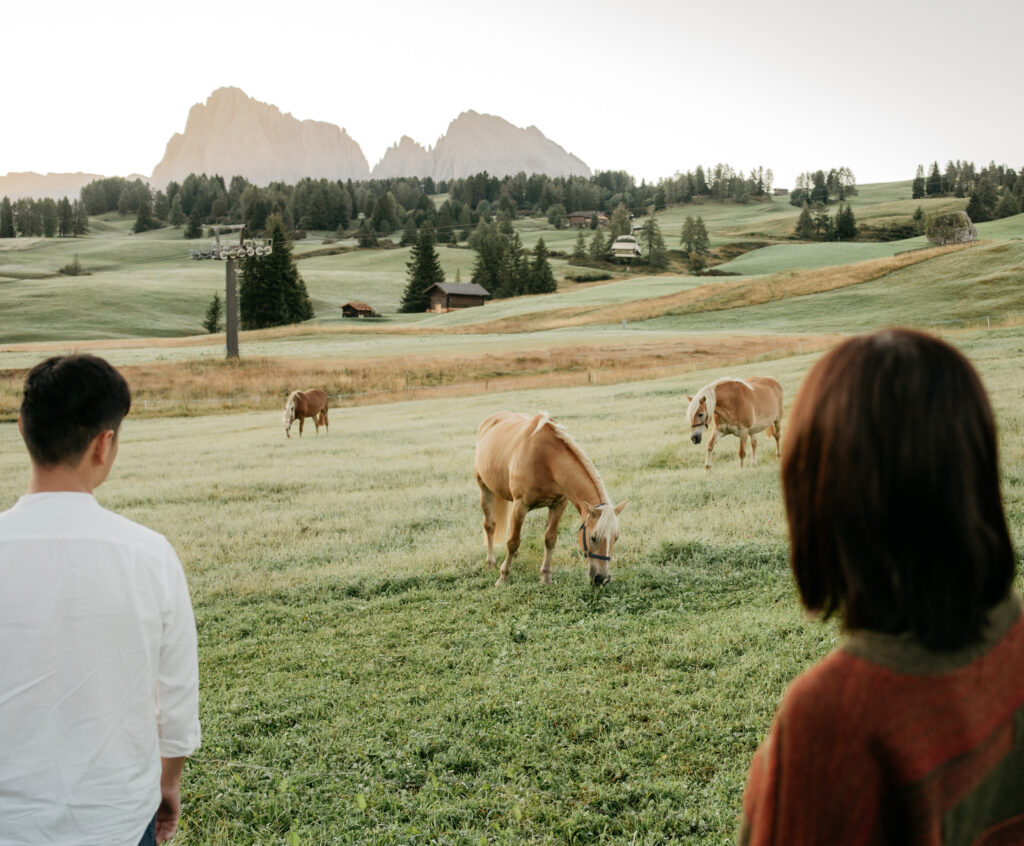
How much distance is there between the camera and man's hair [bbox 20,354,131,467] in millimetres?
2639

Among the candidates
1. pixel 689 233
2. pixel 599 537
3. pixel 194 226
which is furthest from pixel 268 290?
pixel 194 226

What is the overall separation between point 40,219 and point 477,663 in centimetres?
18353

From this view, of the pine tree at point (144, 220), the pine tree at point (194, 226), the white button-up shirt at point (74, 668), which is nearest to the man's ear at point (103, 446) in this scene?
the white button-up shirt at point (74, 668)

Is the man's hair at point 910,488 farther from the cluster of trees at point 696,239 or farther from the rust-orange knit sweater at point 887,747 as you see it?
the cluster of trees at point 696,239

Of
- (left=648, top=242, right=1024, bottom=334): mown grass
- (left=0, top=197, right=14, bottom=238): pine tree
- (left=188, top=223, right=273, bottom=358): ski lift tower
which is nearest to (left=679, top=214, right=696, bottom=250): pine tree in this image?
(left=648, top=242, right=1024, bottom=334): mown grass

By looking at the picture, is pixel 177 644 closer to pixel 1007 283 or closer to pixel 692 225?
pixel 1007 283

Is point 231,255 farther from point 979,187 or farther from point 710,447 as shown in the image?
point 979,187

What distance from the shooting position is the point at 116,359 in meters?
50.7

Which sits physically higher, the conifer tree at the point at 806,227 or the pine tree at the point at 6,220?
the pine tree at the point at 6,220

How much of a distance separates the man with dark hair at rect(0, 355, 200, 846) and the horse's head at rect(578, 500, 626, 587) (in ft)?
18.2

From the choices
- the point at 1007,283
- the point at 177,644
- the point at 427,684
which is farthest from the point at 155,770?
the point at 1007,283

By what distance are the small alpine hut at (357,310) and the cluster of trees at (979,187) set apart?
10169cm

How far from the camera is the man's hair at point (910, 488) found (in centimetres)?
156

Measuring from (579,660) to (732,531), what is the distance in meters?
4.27
